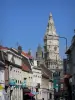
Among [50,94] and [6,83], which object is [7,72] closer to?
[6,83]

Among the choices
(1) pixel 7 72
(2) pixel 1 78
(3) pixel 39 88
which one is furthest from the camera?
(3) pixel 39 88

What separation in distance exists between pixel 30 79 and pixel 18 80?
18.2m

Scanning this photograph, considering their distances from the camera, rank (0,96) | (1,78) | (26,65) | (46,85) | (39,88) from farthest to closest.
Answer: (46,85) < (39,88) < (26,65) < (1,78) < (0,96)

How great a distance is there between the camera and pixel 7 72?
85.7 metres

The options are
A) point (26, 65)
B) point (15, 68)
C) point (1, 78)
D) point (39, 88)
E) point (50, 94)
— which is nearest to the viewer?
point (1, 78)

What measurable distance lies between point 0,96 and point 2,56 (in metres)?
24.3

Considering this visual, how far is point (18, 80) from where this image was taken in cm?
9919

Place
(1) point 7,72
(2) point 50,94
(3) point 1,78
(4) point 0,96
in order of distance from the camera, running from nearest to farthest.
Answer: (4) point 0,96, (3) point 1,78, (1) point 7,72, (2) point 50,94

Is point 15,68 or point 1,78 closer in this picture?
point 1,78

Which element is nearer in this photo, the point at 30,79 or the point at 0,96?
the point at 0,96

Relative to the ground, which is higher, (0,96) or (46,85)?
(46,85)

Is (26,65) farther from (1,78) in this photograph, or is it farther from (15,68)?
(1,78)

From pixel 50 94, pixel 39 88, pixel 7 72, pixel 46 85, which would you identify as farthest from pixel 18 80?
pixel 50 94

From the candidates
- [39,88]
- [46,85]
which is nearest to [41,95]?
[39,88]
